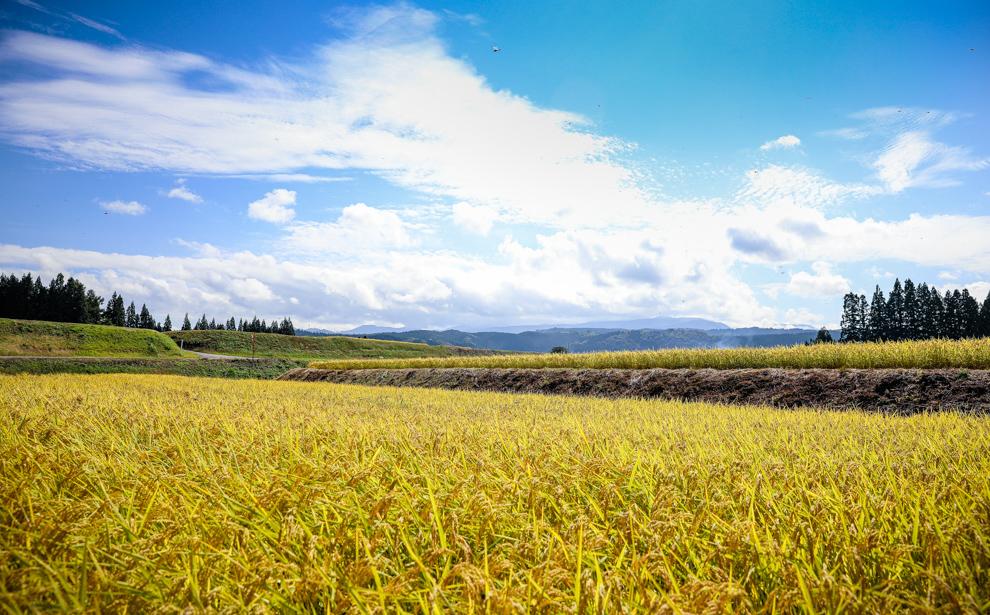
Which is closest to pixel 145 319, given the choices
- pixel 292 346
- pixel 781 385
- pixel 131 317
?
pixel 131 317

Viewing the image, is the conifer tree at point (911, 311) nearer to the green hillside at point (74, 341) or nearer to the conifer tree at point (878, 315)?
the conifer tree at point (878, 315)

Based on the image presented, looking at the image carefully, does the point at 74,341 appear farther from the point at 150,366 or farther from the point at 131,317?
the point at 131,317

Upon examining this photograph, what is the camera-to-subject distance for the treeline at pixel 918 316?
64.9 m

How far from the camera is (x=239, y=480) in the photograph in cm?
342

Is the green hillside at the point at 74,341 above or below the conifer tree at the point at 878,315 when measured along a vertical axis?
below

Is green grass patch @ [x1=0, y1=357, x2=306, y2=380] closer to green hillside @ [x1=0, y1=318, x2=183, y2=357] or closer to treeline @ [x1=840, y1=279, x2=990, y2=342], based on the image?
green hillside @ [x1=0, y1=318, x2=183, y2=357]

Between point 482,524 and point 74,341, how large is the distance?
6756 cm

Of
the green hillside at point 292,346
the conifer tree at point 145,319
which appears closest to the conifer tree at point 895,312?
the green hillside at point 292,346

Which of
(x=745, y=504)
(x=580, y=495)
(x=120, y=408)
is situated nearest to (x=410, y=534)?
(x=580, y=495)

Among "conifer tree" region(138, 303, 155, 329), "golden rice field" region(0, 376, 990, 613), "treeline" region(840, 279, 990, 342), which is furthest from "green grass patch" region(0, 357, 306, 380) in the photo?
"conifer tree" region(138, 303, 155, 329)

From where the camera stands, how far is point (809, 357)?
1725 cm

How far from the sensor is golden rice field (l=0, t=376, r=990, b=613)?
2.08 metres

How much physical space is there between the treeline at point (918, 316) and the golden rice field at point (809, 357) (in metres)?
54.8

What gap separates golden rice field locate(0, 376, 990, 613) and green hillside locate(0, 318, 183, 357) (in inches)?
2373
